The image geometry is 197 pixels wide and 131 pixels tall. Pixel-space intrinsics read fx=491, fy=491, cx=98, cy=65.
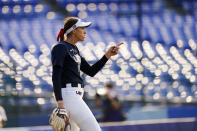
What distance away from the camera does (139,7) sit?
9.13m

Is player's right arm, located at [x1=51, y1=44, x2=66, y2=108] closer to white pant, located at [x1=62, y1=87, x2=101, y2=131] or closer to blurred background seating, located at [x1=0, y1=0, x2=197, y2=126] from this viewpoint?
white pant, located at [x1=62, y1=87, x2=101, y2=131]

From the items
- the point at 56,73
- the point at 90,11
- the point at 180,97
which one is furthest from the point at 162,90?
the point at 56,73

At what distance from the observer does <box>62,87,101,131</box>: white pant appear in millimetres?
3520

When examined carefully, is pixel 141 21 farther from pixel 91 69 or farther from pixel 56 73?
pixel 56 73

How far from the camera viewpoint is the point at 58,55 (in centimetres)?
354

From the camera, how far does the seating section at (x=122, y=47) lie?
28.0ft

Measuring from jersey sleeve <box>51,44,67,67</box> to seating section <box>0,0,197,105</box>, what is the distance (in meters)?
4.68

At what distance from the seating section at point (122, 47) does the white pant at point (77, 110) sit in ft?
15.5

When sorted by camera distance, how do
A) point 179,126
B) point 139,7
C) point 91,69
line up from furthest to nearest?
point 139,7, point 179,126, point 91,69

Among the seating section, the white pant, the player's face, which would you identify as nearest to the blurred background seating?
the seating section

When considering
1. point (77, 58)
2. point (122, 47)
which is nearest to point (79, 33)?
point (77, 58)

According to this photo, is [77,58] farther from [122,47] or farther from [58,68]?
[122,47]

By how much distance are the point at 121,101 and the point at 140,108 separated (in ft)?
1.51

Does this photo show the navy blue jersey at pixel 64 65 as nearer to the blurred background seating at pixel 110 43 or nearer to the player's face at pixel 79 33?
the player's face at pixel 79 33
